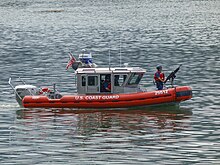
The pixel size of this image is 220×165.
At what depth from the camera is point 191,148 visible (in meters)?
39.3

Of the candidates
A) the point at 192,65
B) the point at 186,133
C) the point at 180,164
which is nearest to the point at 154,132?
the point at 186,133

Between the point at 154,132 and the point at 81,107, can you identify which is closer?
the point at 154,132

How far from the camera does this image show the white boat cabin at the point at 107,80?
1999 inches

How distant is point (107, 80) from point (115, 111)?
2.15m

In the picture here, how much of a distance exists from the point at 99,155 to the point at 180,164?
176 inches

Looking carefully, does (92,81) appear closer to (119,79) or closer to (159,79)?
(119,79)

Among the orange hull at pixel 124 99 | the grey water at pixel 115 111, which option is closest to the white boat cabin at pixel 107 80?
the orange hull at pixel 124 99

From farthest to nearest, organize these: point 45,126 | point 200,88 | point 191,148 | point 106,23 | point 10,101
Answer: point 106,23 → point 200,88 → point 10,101 → point 45,126 → point 191,148

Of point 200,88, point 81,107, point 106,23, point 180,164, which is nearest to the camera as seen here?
point 180,164

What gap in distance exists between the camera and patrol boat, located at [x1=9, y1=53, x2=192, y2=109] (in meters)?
50.3

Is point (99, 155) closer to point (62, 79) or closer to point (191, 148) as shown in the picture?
point (191, 148)

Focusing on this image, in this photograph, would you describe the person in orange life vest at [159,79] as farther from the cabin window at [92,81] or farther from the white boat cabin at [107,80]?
the cabin window at [92,81]

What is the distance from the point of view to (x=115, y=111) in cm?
5069

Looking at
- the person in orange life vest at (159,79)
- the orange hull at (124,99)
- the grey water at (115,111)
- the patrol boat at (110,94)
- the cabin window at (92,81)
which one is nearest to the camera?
the grey water at (115,111)
